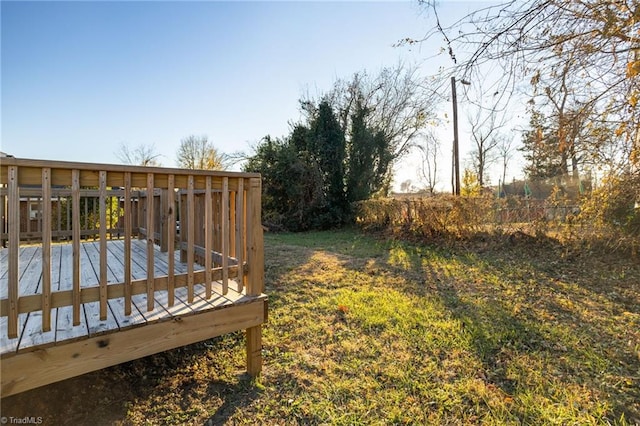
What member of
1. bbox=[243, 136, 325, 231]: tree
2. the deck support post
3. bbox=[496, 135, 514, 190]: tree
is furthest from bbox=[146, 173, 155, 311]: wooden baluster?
bbox=[496, 135, 514, 190]: tree

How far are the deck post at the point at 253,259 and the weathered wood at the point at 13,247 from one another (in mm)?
1230

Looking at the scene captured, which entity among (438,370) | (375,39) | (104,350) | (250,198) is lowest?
(438,370)

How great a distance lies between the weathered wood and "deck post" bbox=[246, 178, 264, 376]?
123 cm

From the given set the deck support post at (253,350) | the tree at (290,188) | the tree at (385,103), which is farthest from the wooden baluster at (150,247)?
the tree at (385,103)

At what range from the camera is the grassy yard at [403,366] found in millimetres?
1863

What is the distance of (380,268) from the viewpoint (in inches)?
217

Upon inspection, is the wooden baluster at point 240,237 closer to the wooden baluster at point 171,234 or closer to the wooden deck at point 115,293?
the wooden deck at point 115,293

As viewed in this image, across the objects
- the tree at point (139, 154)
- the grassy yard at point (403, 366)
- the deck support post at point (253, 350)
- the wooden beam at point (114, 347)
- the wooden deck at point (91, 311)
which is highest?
the tree at point (139, 154)

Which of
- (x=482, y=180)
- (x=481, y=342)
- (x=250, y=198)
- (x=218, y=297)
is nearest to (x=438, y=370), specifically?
(x=481, y=342)

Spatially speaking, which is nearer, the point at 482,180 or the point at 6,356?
the point at 6,356

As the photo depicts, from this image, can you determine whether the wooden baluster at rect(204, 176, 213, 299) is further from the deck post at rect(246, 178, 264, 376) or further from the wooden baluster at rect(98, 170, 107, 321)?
the wooden baluster at rect(98, 170, 107, 321)

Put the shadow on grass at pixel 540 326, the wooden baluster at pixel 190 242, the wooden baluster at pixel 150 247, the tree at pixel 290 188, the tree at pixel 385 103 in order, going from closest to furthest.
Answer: the wooden baluster at pixel 150 247 → the wooden baluster at pixel 190 242 → the shadow on grass at pixel 540 326 → the tree at pixel 290 188 → the tree at pixel 385 103

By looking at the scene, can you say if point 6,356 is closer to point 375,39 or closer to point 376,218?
point 375,39

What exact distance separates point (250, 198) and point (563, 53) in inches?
137
